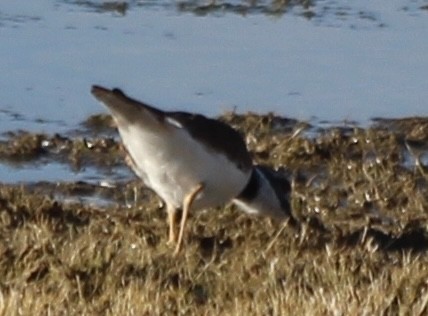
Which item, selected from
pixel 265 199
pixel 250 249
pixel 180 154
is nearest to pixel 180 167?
pixel 180 154

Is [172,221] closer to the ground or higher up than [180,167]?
closer to the ground

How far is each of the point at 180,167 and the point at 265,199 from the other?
30.4 inches

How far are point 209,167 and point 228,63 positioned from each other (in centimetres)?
412

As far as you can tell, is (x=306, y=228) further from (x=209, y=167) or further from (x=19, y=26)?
(x=19, y=26)

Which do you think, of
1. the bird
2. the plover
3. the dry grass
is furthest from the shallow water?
the plover

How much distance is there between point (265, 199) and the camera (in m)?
8.76

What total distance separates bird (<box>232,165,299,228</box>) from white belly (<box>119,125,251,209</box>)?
175 mm

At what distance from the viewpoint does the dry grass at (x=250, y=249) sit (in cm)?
648

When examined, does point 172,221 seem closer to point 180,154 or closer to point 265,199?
point 180,154

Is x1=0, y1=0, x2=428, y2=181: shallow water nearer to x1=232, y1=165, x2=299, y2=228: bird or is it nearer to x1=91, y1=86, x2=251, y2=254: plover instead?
x1=232, y1=165, x2=299, y2=228: bird

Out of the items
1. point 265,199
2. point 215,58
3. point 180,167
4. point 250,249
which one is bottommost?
point 215,58

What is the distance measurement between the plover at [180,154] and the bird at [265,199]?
6.1 inches

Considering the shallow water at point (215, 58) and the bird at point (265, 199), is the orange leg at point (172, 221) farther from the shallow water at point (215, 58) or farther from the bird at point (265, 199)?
the shallow water at point (215, 58)

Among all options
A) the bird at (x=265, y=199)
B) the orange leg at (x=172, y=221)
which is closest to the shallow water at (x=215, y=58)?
the bird at (x=265, y=199)
